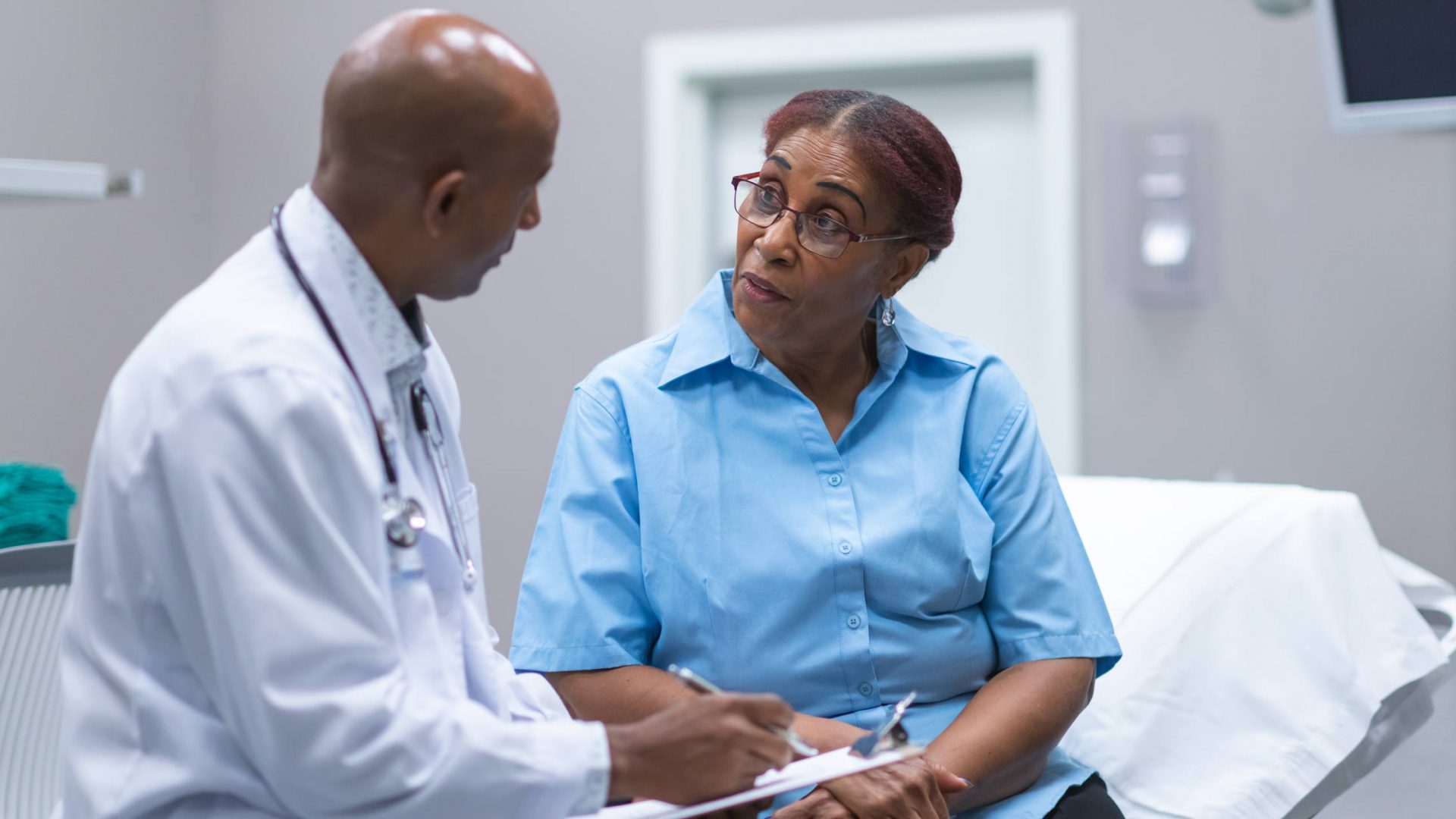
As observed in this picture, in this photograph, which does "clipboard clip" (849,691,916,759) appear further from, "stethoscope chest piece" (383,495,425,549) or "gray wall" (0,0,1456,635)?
"gray wall" (0,0,1456,635)

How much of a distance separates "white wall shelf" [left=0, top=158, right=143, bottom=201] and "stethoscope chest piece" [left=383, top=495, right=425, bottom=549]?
65cm

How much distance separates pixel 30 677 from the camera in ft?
5.42

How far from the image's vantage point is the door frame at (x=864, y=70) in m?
3.41

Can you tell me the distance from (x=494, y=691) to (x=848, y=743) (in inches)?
17.2

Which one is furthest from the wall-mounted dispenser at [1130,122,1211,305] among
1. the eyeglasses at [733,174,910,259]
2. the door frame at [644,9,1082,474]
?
the eyeglasses at [733,174,910,259]

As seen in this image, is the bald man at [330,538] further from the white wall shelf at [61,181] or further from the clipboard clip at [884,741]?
the white wall shelf at [61,181]

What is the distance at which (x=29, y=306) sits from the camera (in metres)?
3.38

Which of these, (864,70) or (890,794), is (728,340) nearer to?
(890,794)

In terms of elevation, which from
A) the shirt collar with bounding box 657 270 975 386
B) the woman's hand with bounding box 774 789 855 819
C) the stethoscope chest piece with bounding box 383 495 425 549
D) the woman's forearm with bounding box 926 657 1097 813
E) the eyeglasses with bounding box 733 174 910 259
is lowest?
the woman's hand with bounding box 774 789 855 819

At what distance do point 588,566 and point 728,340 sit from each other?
318mm

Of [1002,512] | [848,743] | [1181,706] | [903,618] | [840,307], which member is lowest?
[1181,706]

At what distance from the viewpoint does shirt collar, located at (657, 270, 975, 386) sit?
5.32 ft

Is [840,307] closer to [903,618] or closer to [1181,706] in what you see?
[903,618]

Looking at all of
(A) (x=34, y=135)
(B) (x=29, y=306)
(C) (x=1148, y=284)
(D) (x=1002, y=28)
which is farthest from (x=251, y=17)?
(C) (x=1148, y=284)
